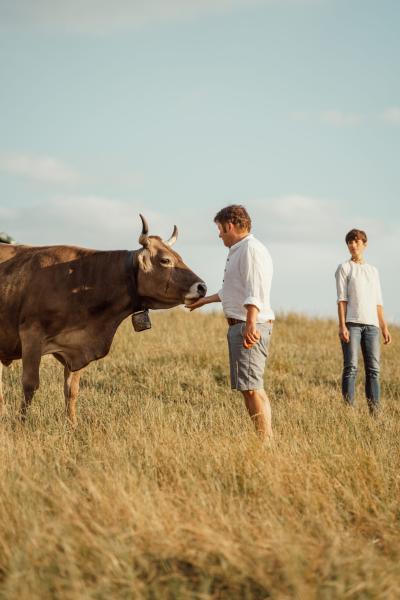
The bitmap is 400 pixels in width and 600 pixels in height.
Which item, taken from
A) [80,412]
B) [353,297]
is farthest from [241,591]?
[353,297]

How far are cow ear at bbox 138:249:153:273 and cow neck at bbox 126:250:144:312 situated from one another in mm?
87

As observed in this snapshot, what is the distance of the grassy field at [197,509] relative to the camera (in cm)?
338

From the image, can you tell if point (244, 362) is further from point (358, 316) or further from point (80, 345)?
point (358, 316)

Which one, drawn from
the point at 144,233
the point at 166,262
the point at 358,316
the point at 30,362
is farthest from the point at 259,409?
the point at 358,316

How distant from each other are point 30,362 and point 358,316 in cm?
389

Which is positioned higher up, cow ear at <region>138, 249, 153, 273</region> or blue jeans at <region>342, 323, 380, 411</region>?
cow ear at <region>138, 249, 153, 273</region>

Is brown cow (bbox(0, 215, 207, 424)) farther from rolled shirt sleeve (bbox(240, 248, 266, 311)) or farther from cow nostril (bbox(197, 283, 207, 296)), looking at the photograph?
rolled shirt sleeve (bbox(240, 248, 266, 311))

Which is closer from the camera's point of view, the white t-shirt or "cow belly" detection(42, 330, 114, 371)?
"cow belly" detection(42, 330, 114, 371)

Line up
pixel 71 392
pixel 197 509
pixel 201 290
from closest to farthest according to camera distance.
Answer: pixel 197 509 < pixel 201 290 < pixel 71 392

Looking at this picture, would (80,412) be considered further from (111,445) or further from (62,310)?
(111,445)

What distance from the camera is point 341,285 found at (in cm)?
880

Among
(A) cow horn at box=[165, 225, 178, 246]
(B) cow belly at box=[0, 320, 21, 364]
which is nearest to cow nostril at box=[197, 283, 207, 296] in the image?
(A) cow horn at box=[165, 225, 178, 246]

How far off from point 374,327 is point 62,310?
3.85 meters

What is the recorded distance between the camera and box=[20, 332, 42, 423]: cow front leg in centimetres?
724
